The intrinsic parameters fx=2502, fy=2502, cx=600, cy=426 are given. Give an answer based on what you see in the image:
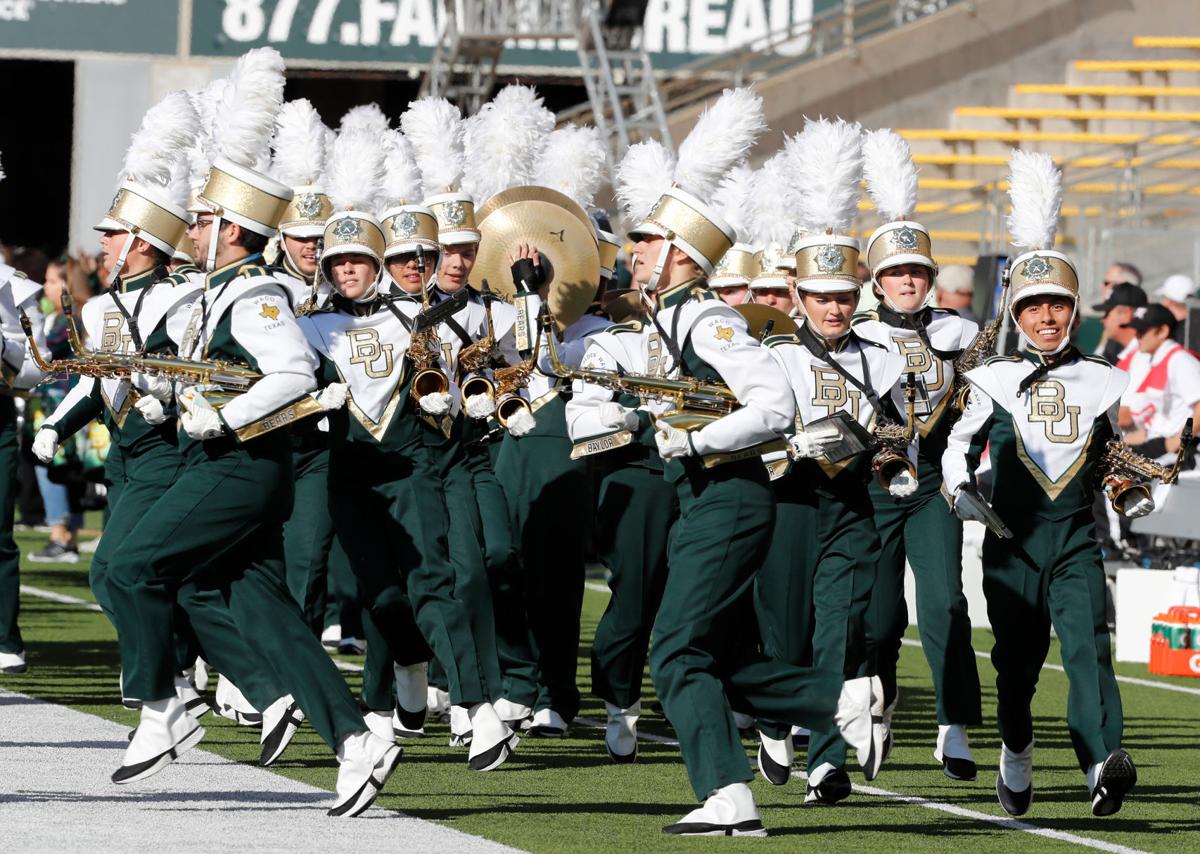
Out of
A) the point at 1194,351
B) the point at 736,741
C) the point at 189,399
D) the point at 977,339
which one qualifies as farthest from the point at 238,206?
the point at 1194,351

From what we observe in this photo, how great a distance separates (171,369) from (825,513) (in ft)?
7.57

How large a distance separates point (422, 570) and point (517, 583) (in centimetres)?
110

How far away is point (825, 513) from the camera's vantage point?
853 cm

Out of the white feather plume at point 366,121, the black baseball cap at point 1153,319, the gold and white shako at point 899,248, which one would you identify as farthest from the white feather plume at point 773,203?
the black baseball cap at point 1153,319

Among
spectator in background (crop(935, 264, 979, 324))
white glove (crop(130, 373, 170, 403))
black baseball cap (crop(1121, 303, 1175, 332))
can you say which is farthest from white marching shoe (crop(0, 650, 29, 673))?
black baseball cap (crop(1121, 303, 1175, 332))

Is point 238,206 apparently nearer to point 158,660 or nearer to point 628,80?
point 158,660

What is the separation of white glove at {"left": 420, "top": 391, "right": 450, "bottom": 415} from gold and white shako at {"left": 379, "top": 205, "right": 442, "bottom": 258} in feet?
2.64

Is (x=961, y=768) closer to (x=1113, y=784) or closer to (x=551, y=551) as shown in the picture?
(x=1113, y=784)

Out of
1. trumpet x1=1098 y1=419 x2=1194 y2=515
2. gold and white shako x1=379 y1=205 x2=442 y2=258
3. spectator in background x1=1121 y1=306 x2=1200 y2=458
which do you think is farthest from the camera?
spectator in background x1=1121 y1=306 x2=1200 y2=458

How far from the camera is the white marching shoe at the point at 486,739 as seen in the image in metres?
8.55

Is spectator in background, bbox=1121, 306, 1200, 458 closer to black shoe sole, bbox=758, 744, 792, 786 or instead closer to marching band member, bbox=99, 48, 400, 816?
black shoe sole, bbox=758, 744, 792, 786

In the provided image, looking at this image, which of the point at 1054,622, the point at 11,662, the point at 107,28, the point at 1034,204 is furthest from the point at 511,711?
the point at 107,28

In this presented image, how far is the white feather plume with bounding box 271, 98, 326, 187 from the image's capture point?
9.76 metres

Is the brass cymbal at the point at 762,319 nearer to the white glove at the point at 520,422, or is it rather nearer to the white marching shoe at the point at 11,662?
the white glove at the point at 520,422
